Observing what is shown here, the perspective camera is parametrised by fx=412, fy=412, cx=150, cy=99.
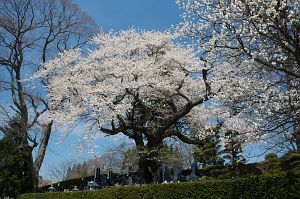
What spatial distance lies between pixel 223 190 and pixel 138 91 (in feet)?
33.1

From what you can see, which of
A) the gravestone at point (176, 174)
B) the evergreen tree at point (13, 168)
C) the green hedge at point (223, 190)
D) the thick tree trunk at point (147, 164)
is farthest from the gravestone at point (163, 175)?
the evergreen tree at point (13, 168)

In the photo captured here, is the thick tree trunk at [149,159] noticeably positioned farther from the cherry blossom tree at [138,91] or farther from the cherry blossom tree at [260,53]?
the cherry blossom tree at [260,53]

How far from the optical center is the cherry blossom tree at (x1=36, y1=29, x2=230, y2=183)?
18.2 meters

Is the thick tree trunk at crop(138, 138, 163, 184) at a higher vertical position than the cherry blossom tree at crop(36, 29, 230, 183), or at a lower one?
lower

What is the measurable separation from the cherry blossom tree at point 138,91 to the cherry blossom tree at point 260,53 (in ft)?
24.5

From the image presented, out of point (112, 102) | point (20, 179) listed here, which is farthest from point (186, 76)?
point (20, 179)

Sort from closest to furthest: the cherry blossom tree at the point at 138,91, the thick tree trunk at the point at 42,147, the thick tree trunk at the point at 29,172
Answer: the cherry blossom tree at the point at 138,91 < the thick tree trunk at the point at 29,172 < the thick tree trunk at the point at 42,147

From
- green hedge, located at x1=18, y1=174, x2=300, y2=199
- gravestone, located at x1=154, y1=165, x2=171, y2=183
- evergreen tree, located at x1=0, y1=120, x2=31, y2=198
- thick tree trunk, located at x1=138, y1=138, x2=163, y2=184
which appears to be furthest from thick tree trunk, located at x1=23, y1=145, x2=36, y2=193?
green hedge, located at x1=18, y1=174, x2=300, y2=199

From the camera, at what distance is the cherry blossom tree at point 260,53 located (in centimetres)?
796

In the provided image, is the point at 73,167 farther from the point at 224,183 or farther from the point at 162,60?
the point at 224,183

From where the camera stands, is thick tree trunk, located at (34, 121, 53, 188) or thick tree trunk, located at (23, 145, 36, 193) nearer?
thick tree trunk, located at (23, 145, 36, 193)

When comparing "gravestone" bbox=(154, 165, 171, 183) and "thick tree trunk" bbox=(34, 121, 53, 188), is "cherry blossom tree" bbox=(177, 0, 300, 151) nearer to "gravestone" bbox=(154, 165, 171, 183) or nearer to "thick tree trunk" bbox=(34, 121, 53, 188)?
"gravestone" bbox=(154, 165, 171, 183)

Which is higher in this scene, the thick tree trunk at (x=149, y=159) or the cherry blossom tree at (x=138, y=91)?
the cherry blossom tree at (x=138, y=91)

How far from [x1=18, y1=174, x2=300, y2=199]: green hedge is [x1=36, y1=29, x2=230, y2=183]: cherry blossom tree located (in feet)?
20.2
